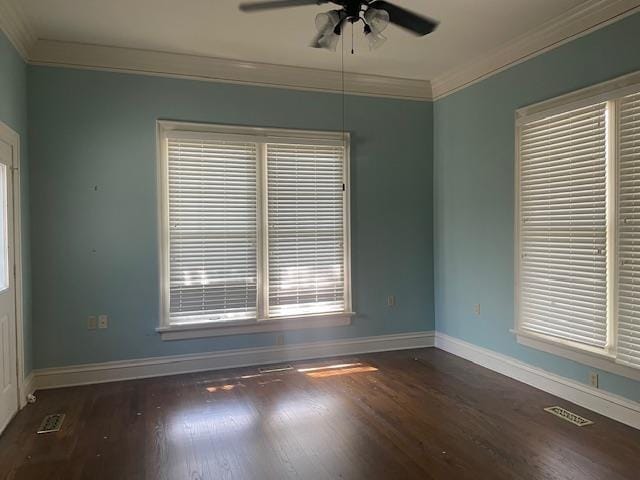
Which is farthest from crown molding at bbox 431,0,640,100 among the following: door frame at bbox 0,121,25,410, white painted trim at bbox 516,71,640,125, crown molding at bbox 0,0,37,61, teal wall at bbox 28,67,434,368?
door frame at bbox 0,121,25,410

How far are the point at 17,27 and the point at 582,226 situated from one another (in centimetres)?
438

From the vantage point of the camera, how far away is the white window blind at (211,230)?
14.2 ft

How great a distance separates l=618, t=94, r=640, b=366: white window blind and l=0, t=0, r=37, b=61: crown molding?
4.20m

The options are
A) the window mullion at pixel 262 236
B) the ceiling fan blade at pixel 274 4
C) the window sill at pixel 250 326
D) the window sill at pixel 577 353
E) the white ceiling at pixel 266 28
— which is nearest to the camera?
the ceiling fan blade at pixel 274 4

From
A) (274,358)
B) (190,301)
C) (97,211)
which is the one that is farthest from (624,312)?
(97,211)

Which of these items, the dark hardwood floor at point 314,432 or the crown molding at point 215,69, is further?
the crown molding at point 215,69

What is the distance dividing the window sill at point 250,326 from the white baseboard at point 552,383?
1208mm

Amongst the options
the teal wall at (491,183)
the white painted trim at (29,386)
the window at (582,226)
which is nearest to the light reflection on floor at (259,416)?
the white painted trim at (29,386)

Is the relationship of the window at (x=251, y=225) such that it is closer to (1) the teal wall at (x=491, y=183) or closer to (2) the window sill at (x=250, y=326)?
(2) the window sill at (x=250, y=326)

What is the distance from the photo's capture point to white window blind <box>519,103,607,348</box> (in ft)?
11.0

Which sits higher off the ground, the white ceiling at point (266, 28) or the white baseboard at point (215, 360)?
the white ceiling at point (266, 28)

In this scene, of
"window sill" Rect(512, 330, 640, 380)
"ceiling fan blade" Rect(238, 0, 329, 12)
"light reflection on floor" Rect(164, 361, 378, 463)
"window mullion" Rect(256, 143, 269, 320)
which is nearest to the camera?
"ceiling fan blade" Rect(238, 0, 329, 12)

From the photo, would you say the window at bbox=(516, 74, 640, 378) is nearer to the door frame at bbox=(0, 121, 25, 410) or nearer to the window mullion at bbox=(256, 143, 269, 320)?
the window mullion at bbox=(256, 143, 269, 320)

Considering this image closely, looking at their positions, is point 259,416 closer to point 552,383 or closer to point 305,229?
point 305,229
